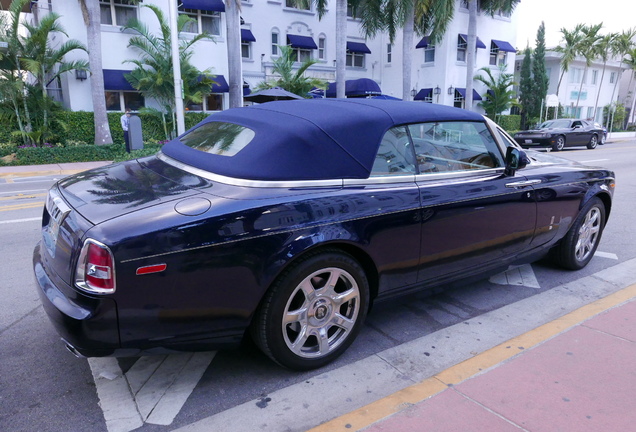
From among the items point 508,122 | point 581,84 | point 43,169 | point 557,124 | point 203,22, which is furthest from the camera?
point 581,84

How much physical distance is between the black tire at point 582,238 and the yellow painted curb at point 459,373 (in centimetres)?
74

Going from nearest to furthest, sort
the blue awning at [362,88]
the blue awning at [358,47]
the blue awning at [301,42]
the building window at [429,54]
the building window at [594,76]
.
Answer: the blue awning at [301,42] → the blue awning at [362,88] → the blue awning at [358,47] → the building window at [429,54] → the building window at [594,76]

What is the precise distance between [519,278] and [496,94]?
87.5 feet

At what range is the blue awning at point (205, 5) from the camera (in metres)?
19.4

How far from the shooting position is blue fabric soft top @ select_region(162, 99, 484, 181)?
297 centimetres

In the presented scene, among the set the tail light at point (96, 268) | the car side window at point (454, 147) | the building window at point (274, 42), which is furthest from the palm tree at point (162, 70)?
the tail light at point (96, 268)

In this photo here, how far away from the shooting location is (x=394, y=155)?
3.38m

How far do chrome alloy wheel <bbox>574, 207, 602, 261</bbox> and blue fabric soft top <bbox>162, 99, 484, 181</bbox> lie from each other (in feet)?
7.45

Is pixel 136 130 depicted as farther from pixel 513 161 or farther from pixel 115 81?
pixel 513 161

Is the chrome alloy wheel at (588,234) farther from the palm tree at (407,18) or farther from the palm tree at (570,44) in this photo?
the palm tree at (570,44)

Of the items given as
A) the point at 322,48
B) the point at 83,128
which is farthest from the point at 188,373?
the point at 322,48

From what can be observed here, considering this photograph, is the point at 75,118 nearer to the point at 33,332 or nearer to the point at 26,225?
the point at 26,225

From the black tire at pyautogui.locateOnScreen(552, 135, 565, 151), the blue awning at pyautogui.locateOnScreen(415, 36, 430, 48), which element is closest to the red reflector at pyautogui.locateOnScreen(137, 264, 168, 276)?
the black tire at pyautogui.locateOnScreen(552, 135, 565, 151)

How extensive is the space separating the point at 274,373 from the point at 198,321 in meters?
0.74
